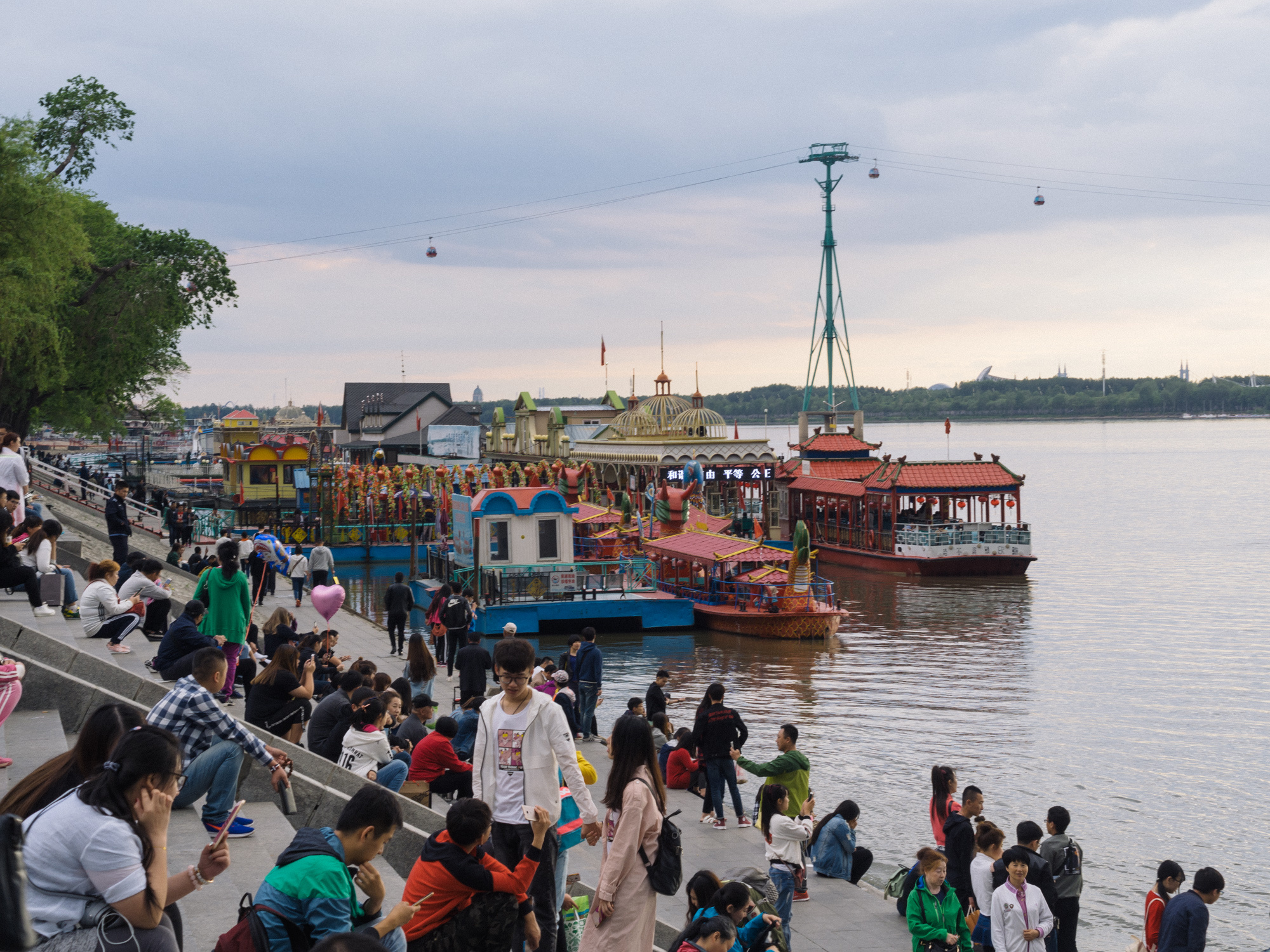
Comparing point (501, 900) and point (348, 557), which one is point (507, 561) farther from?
point (501, 900)

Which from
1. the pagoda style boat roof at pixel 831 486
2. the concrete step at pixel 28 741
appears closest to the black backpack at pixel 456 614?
the concrete step at pixel 28 741

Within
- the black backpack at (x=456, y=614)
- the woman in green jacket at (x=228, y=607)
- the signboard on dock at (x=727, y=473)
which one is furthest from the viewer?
the signboard on dock at (x=727, y=473)

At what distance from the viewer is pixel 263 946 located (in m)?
4.73

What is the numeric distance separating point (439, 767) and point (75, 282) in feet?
98.8

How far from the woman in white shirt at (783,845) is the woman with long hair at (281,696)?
4.12 m

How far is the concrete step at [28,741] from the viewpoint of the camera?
7.70 m

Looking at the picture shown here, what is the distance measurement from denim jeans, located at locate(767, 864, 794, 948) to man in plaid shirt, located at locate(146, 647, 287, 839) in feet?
14.4

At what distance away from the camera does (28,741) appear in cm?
872

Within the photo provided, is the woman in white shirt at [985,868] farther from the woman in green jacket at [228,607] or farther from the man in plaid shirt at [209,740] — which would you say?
the woman in green jacket at [228,607]

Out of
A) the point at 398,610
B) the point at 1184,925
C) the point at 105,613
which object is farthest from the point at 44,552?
the point at 1184,925

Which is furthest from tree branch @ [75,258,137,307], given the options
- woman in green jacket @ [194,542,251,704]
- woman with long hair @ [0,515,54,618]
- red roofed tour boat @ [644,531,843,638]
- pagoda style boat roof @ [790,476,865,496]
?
pagoda style boat roof @ [790,476,865,496]

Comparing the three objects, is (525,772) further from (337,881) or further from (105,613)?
(105,613)

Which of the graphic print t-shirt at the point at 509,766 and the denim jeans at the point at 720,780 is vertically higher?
the graphic print t-shirt at the point at 509,766

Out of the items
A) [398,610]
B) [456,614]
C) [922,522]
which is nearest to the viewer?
[456,614]
